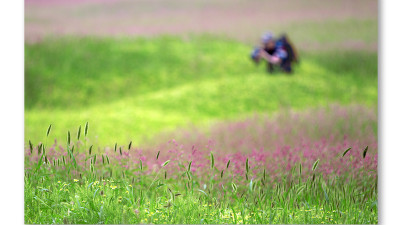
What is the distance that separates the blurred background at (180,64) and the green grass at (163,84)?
0.03ft

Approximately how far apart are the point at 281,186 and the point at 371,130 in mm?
987

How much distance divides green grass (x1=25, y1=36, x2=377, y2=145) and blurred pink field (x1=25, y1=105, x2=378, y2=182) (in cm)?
14

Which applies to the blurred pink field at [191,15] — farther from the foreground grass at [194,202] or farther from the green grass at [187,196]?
the foreground grass at [194,202]

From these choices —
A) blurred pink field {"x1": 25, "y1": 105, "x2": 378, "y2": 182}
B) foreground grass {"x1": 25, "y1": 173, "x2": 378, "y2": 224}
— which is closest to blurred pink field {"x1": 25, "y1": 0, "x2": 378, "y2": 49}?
blurred pink field {"x1": 25, "y1": 105, "x2": 378, "y2": 182}

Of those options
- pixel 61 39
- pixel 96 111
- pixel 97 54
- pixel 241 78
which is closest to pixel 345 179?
pixel 241 78

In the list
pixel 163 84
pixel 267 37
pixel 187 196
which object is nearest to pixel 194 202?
pixel 187 196

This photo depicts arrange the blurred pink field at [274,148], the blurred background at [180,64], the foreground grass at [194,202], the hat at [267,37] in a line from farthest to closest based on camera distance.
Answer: the hat at [267,37] → the blurred background at [180,64] → the blurred pink field at [274,148] → the foreground grass at [194,202]

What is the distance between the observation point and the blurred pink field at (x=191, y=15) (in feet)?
12.3

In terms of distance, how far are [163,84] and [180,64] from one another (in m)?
0.30

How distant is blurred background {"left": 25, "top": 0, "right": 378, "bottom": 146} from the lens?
372 centimetres

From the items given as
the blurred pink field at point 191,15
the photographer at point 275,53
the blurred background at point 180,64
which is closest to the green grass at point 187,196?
the blurred background at point 180,64

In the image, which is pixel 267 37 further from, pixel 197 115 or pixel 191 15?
pixel 197 115

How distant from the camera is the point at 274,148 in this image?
11.8 feet

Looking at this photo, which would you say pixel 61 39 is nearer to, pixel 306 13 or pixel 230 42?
pixel 230 42
